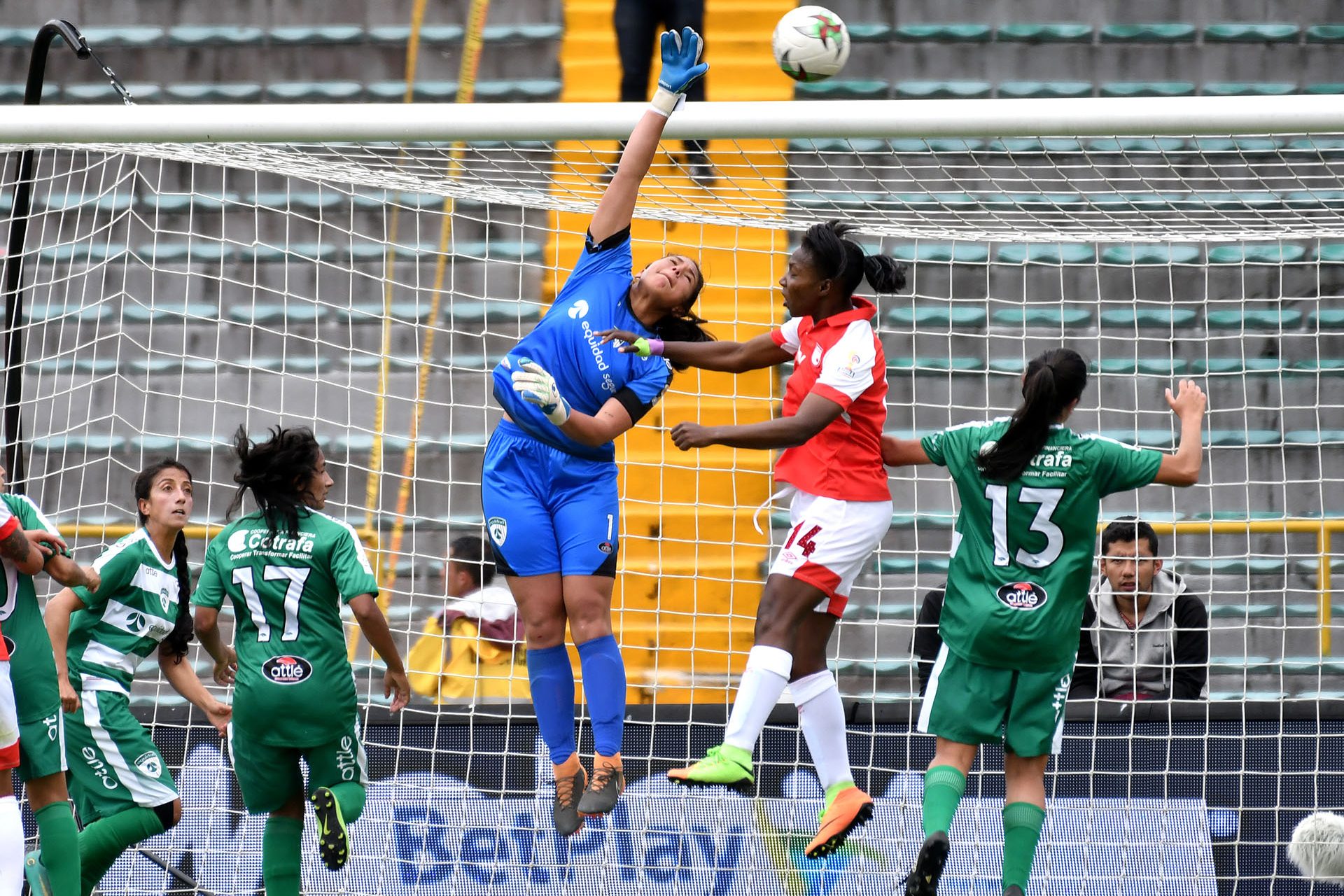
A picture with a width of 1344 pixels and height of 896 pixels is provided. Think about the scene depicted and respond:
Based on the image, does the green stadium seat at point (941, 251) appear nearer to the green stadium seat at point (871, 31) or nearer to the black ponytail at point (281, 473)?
the green stadium seat at point (871, 31)

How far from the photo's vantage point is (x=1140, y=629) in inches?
248

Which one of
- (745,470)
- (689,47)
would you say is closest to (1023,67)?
(745,470)

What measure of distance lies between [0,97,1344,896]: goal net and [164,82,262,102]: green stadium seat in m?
0.38

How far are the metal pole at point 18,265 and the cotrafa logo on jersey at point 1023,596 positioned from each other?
375cm

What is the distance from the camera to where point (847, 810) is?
192 inches

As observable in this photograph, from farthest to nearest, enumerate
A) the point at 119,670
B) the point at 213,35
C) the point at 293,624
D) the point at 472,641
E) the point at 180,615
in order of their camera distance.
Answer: the point at 213,35 → the point at 472,641 → the point at 180,615 → the point at 119,670 → the point at 293,624

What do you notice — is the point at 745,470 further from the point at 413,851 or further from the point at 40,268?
the point at 40,268

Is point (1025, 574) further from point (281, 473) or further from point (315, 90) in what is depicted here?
point (315, 90)

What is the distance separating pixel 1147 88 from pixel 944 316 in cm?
163

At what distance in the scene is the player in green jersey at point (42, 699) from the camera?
4.91 meters

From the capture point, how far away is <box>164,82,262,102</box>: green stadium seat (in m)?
8.26

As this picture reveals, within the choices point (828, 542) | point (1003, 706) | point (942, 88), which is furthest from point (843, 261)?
point (942, 88)

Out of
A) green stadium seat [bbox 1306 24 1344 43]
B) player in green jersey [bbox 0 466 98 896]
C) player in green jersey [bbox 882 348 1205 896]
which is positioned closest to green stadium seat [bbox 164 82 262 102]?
player in green jersey [bbox 0 466 98 896]

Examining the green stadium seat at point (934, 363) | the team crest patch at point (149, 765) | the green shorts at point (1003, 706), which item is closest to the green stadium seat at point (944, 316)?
the green stadium seat at point (934, 363)
